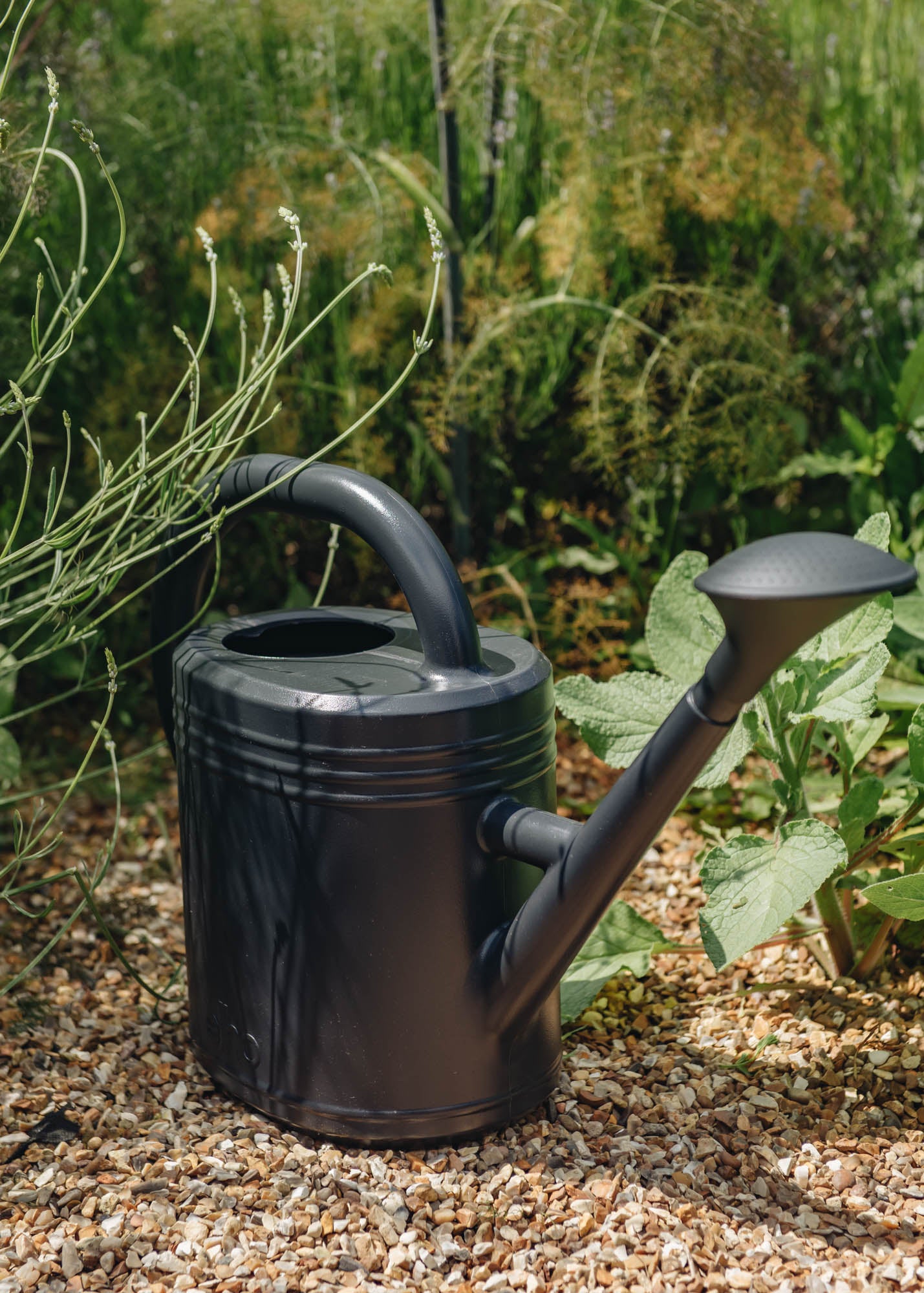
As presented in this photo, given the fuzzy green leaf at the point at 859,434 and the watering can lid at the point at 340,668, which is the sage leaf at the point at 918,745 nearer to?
the watering can lid at the point at 340,668

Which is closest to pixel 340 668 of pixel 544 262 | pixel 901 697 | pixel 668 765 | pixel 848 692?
pixel 668 765

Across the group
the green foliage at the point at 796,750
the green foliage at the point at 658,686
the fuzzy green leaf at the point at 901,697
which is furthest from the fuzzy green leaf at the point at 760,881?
the fuzzy green leaf at the point at 901,697

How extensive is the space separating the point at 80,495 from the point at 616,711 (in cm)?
158

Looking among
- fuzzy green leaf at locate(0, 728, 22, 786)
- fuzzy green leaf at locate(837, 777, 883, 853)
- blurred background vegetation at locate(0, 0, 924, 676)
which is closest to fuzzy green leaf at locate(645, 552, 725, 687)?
fuzzy green leaf at locate(837, 777, 883, 853)

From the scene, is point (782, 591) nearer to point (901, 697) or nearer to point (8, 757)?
point (901, 697)

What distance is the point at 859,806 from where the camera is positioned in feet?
5.15

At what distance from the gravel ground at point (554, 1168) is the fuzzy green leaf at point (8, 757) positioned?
0.36 metres

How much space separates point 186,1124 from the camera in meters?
1.47

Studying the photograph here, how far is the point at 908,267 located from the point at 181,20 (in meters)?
1.71

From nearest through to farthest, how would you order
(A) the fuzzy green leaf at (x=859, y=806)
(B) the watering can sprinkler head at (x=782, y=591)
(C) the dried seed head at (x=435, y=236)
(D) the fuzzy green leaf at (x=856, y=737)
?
(B) the watering can sprinkler head at (x=782, y=591), (C) the dried seed head at (x=435, y=236), (A) the fuzzy green leaf at (x=859, y=806), (D) the fuzzy green leaf at (x=856, y=737)

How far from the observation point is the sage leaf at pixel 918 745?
153 cm

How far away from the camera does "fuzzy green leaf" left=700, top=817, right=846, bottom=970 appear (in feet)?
4.51

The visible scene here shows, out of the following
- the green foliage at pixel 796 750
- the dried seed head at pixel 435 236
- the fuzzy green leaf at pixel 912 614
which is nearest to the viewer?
the dried seed head at pixel 435 236

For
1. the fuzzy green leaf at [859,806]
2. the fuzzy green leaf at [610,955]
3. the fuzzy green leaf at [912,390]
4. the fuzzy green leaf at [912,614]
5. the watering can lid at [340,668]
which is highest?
the fuzzy green leaf at [912,390]
